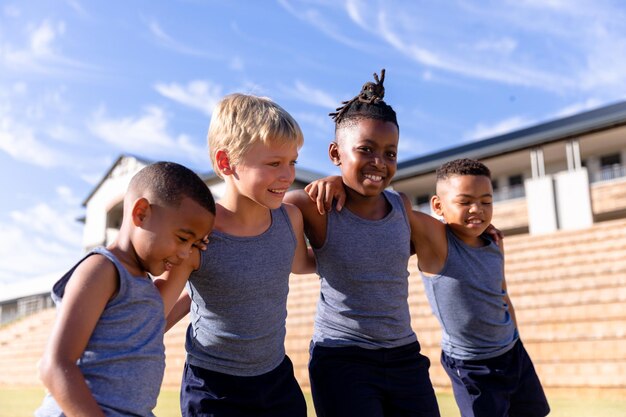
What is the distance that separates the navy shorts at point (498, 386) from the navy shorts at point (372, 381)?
1.68ft

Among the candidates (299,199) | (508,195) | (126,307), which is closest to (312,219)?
(299,199)

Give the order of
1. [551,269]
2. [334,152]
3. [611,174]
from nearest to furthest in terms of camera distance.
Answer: [334,152]
[551,269]
[611,174]

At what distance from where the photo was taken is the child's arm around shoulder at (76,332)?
70.4 inches

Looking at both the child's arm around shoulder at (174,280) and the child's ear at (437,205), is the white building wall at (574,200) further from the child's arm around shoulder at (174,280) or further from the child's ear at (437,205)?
the child's arm around shoulder at (174,280)

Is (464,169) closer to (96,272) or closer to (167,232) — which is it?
(167,232)

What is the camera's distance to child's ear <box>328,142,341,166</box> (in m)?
3.11

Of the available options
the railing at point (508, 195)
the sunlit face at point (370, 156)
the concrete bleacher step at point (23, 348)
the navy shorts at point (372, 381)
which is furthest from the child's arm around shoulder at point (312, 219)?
the railing at point (508, 195)

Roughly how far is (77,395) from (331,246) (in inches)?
54.9

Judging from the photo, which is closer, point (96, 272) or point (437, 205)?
point (96, 272)

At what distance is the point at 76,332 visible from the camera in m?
1.86

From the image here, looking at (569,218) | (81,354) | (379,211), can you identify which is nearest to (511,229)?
(569,218)

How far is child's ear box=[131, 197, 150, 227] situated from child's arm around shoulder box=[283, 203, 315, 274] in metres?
0.83

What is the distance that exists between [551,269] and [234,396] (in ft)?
30.9

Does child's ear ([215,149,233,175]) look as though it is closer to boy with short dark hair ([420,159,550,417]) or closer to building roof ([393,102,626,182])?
boy with short dark hair ([420,159,550,417])
